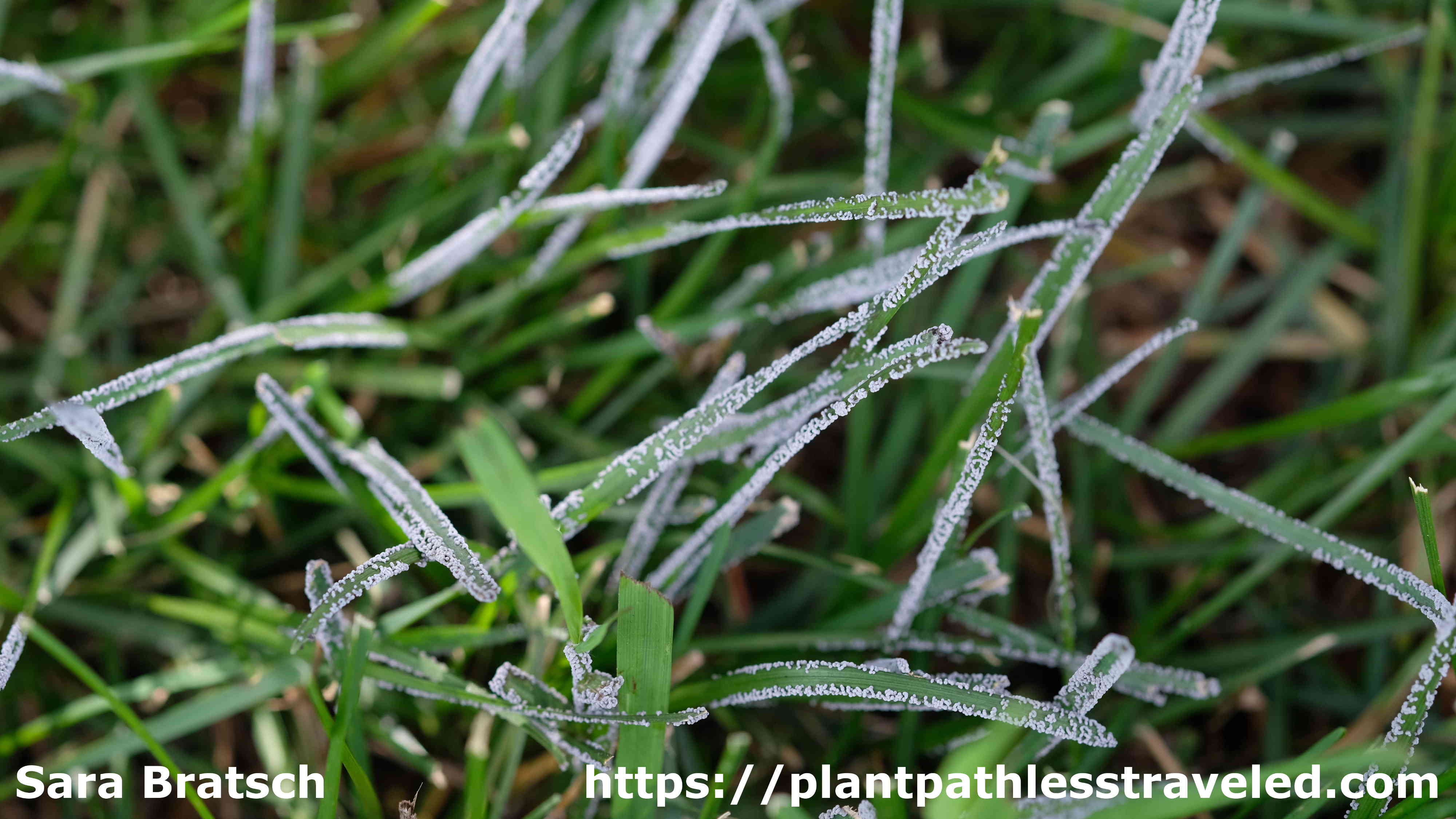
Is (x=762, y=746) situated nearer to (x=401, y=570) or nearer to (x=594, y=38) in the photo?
(x=401, y=570)

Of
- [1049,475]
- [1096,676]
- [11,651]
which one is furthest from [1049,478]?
[11,651]

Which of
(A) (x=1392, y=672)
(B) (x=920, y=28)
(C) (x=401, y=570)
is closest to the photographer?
(C) (x=401, y=570)

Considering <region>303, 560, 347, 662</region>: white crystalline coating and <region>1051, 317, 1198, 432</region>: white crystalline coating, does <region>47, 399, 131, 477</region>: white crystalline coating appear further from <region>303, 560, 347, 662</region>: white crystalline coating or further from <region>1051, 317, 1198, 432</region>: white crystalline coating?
<region>1051, 317, 1198, 432</region>: white crystalline coating

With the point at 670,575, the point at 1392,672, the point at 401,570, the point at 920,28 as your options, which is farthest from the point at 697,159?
the point at 1392,672

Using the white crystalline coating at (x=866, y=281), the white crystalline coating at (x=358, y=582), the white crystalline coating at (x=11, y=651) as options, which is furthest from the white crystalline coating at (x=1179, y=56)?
the white crystalline coating at (x=11, y=651)

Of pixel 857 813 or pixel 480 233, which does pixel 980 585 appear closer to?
pixel 857 813

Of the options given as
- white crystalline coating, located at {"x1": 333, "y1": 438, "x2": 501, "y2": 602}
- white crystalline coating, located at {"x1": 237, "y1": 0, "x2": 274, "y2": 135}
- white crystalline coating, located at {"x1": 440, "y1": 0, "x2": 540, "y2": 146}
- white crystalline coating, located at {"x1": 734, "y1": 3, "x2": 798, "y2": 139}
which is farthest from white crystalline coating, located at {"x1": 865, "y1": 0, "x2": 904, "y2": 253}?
white crystalline coating, located at {"x1": 237, "y1": 0, "x2": 274, "y2": 135}

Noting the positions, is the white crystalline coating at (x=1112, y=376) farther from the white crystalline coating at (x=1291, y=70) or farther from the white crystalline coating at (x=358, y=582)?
the white crystalline coating at (x=358, y=582)
